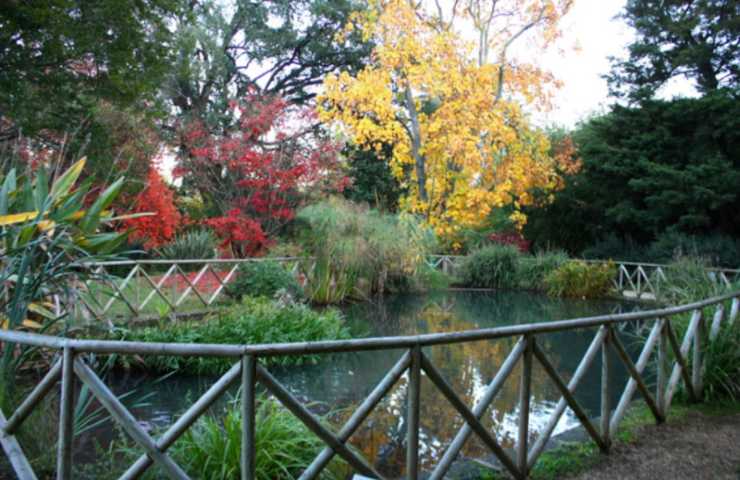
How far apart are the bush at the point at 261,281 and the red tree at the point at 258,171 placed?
3.27 metres

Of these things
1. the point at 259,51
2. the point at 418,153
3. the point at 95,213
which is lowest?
the point at 95,213

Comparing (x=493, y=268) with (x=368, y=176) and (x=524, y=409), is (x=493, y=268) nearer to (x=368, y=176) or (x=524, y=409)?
(x=368, y=176)

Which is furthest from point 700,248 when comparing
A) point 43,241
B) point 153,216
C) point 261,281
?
point 43,241

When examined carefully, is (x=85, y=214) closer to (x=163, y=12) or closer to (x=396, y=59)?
(x=163, y=12)

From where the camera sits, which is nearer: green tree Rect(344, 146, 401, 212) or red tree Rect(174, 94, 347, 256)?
red tree Rect(174, 94, 347, 256)

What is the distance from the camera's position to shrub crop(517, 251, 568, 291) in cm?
1534

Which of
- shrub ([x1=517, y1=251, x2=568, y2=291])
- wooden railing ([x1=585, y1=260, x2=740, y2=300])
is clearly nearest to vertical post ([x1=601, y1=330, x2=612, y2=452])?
wooden railing ([x1=585, y1=260, x2=740, y2=300])

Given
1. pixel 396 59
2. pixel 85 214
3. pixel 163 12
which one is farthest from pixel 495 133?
pixel 85 214

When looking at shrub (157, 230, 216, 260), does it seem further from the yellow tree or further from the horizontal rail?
the horizontal rail

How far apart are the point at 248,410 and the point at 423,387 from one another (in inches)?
154

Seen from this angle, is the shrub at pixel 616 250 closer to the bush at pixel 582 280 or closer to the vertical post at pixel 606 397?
the bush at pixel 582 280

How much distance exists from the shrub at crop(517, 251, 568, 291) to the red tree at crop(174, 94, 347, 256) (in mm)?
5431

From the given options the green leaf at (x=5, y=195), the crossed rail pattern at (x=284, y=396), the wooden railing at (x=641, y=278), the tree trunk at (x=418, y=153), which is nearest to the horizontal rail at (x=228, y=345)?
the crossed rail pattern at (x=284, y=396)

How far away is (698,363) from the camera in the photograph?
4.88 meters
